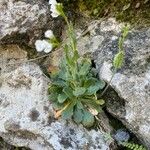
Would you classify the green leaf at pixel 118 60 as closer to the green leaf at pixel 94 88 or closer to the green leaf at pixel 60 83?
the green leaf at pixel 94 88

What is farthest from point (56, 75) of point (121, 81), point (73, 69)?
point (121, 81)

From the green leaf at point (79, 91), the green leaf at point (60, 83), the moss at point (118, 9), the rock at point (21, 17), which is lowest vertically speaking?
the green leaf at point (79, 91)

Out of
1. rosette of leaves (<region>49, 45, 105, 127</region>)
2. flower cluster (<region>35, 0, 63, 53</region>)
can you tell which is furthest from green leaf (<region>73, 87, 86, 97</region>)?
flower cluster (<region>35, 0, 63, 53</region>)

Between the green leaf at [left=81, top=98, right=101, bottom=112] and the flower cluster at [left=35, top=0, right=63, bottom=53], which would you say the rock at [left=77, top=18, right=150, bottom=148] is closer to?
the green leaf at [left=81, top=98, right=101, bottom=112]

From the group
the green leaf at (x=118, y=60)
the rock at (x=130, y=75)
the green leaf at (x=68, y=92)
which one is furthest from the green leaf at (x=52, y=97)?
the green leaf at (x=118, y=60)

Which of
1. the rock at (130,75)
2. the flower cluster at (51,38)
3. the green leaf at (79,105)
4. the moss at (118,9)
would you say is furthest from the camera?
the moss at (118,9)

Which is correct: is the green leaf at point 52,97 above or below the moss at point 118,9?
below

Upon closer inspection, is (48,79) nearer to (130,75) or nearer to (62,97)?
(62,97)
